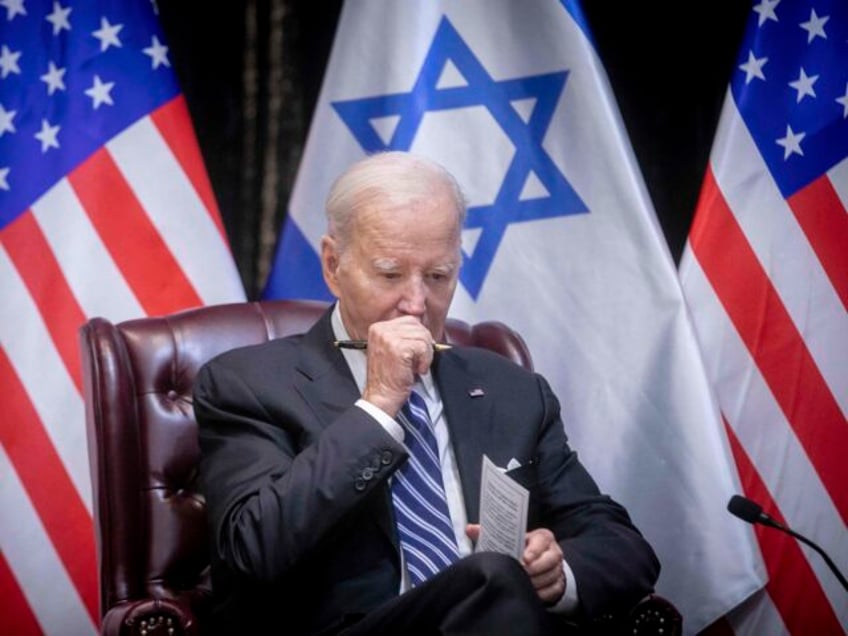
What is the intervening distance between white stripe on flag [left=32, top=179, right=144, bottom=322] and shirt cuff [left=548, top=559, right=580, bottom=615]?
4.99 feet

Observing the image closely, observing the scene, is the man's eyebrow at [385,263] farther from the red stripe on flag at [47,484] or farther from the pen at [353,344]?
the red stripe on flag at [47,484]

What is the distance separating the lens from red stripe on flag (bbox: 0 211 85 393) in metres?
3.20

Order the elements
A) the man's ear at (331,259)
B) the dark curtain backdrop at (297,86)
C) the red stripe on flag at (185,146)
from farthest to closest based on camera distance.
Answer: the dark curtain backdrop at (297,86), the red stripe on flag at (185,146), the man's ear at (331,259)

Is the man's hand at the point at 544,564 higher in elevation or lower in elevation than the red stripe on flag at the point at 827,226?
lower

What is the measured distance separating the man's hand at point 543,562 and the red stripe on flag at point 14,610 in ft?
4.80

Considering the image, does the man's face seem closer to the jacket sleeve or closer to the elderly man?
the elderly man

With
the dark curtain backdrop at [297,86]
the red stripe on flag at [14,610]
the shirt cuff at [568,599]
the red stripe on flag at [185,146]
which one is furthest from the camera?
the dark curtain backdrop at [297,86]

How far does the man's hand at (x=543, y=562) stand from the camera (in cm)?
222

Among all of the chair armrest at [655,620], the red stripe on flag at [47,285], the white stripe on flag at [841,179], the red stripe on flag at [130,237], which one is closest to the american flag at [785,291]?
the white stripe on flag at [841,179]

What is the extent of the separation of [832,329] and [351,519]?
1.63 meters

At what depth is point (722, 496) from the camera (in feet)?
10.4

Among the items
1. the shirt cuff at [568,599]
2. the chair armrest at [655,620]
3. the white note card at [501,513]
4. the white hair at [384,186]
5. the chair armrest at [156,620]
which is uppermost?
the white hair at [384,186]

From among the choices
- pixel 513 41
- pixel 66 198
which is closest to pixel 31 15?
pixel 66 198

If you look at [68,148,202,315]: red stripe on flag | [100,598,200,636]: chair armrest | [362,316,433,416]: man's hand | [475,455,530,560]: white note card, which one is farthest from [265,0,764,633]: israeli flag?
[100,598,200,636]: chair armrest
